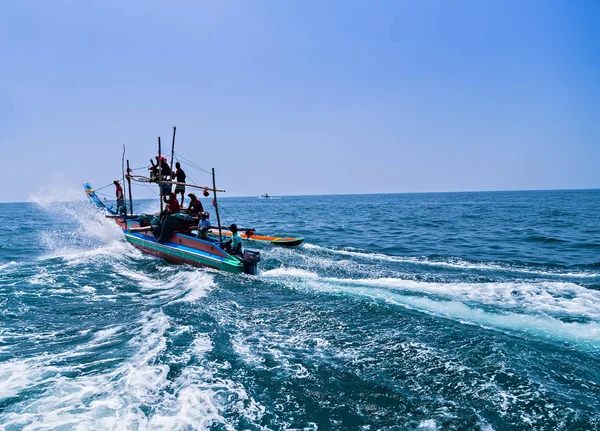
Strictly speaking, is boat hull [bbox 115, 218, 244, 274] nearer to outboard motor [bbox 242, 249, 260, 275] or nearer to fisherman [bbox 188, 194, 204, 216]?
outboard motor [bbox 242, 249, 260, 275]

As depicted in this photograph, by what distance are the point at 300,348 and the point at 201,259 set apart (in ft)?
32.5

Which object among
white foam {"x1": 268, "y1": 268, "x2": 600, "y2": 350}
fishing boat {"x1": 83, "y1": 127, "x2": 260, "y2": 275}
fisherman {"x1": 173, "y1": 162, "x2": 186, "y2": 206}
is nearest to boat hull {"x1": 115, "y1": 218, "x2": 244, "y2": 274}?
fishing boat {"x1": 83, "y1": 127, "x2": 260, "y2": 275}

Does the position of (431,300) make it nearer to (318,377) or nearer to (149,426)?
(318,377)

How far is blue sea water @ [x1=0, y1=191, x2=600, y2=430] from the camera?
551cm

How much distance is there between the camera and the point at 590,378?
21.4 ft

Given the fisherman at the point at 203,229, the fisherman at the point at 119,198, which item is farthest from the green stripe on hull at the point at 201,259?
the fisherman at the point at 119,198

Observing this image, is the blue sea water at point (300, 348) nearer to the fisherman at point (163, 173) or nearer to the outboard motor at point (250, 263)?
the outboard motor at point (250, 263)

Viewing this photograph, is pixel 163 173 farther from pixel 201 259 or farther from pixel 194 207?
pixel 201 259

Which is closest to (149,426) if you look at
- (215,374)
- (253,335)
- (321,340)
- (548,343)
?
(215,374)

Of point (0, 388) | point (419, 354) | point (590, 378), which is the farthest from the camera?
point (419, 354)

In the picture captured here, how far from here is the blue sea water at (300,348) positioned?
551 cm

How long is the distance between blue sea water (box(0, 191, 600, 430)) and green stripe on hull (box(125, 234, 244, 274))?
487mm

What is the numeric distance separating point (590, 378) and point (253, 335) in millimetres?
7045

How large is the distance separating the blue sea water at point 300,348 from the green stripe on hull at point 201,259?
0.49m
